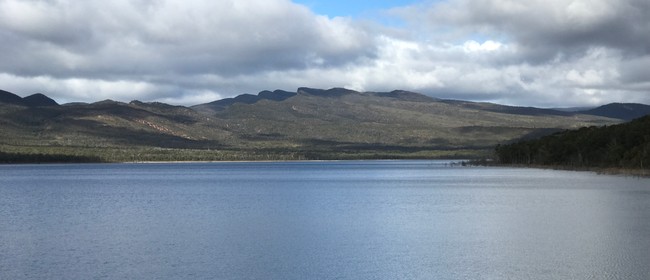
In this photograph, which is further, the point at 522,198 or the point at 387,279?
the point at 522,198

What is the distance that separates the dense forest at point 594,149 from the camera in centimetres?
12269

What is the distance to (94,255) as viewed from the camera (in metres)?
35.4

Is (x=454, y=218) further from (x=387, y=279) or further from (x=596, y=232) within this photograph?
(x=387, y=279)

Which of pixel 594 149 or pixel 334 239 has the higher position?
pixel 594 149

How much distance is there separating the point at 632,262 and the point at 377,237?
13.9 m

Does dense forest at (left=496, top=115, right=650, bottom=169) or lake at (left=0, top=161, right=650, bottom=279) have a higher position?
dense forest at (left=496, top=115, right=650, bottom=169)

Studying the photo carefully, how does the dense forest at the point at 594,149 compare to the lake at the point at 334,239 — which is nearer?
the lake at the point at 334,239

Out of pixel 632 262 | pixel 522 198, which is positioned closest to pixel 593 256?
pixel 632 262

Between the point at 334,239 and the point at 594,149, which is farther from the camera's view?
the point at 594,149

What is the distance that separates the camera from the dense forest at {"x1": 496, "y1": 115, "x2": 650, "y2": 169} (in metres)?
123

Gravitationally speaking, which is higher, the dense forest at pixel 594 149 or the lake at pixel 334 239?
the dense forest at pixel 594 149

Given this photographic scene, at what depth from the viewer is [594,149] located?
482ft

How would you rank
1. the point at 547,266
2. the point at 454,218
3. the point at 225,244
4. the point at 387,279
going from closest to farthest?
the point at 387,279 → the point at 547,266 → the point at 225,244 → the point at 454,218

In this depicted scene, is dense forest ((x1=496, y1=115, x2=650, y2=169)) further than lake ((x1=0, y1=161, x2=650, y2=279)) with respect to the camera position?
Yes
